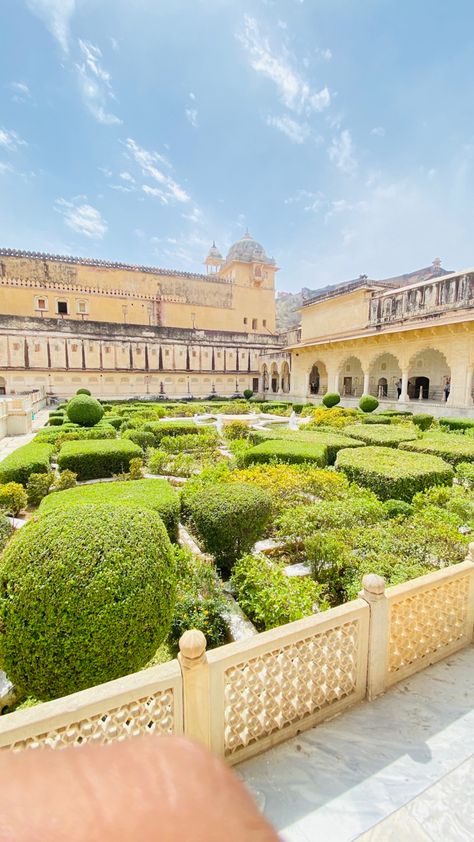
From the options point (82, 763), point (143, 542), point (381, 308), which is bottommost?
point (143, 542)

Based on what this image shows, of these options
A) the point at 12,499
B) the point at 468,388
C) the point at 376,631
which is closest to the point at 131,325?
the point at 468,388

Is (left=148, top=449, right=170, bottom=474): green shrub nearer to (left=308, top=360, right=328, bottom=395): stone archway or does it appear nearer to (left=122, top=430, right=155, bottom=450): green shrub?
(left=122, top=430, right=155, bottom=450): green shrub

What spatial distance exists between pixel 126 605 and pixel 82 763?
1725 mm

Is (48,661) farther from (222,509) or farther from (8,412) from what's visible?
(8,412)

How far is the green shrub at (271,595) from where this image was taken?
3137 mm

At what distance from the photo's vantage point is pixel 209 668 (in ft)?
6.74

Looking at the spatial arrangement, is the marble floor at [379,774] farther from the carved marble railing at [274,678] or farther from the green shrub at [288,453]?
the green shrub at [288,453]

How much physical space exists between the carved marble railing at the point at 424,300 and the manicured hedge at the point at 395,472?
50.4 feet

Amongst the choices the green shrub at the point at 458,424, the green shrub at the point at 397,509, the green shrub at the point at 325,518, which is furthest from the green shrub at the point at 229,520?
the green shrub at the point at 458,424

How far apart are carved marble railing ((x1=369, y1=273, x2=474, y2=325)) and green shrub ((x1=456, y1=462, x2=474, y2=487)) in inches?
579

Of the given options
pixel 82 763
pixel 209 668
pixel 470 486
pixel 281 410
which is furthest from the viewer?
pixel 281 410

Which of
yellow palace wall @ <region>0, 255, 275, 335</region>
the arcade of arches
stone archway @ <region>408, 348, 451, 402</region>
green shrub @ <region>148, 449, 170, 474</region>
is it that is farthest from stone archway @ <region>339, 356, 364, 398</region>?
green shrub @ <region>148, 449, 170, 474</region>

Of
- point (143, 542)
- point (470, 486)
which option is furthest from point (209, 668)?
point (470, 486)

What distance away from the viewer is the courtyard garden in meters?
2.27
